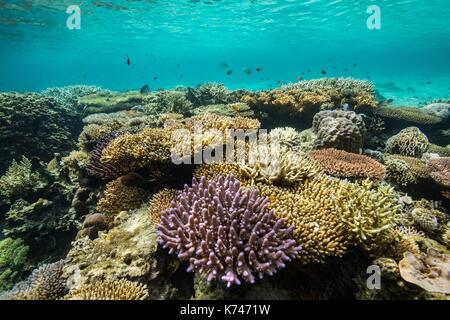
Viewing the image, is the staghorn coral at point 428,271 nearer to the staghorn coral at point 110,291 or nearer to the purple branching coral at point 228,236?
the purple branching coral at point 228,236

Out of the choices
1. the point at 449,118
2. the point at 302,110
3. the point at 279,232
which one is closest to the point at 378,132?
the point at 302,110

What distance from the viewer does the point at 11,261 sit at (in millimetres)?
5773

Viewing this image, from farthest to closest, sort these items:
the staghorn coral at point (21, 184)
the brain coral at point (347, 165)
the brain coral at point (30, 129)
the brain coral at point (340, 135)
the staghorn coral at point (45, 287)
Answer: the brain coral at point (30, 129)
the staghorn coral at point (21, 184)
the brain coral at point (340, 135)
the brain coral at point (347, 165)
the staghorn coral at point (45, 287)

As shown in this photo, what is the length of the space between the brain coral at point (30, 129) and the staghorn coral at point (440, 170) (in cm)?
1234

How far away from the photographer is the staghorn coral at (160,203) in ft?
13.6

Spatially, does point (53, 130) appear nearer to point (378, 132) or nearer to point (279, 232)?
point (279, 232)

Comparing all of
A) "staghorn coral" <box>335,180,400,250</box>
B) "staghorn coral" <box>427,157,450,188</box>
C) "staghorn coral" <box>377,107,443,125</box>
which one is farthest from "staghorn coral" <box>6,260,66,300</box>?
"staghorn coral" <box>377,107,443,125</box>

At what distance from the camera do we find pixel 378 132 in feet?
29.5

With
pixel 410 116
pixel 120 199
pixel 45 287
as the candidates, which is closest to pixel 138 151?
pixel 120 199

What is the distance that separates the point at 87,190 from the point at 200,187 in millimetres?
3519

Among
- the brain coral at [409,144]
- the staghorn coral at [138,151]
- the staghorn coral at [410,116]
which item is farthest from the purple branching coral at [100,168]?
the staghorn coral at [410,116]

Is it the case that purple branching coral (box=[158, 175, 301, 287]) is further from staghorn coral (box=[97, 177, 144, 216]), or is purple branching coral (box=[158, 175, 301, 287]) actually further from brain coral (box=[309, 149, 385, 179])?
brain coral (box=[309, 149, 385, 179])

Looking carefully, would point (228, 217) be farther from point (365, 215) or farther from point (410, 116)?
point (410, 116)

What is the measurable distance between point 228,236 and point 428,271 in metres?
2.33
